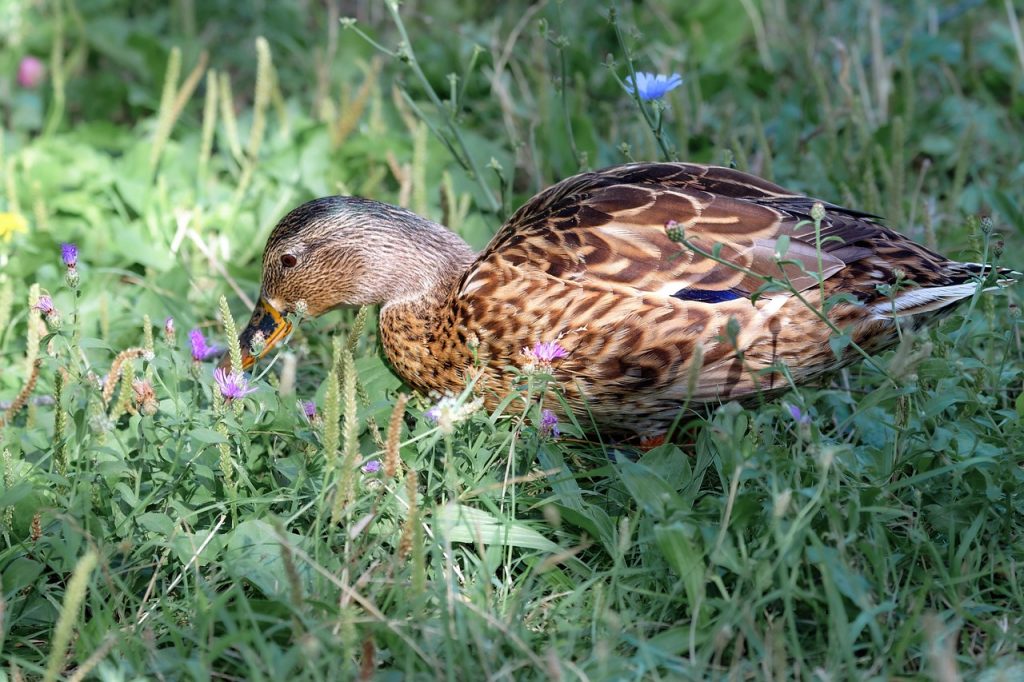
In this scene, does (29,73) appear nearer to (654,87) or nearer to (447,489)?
(654,87)

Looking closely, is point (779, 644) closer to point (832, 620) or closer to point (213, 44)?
point (832, 620)

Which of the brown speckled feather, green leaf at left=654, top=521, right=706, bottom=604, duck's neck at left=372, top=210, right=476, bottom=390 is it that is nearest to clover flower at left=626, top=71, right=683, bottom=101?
the brown speckled feather

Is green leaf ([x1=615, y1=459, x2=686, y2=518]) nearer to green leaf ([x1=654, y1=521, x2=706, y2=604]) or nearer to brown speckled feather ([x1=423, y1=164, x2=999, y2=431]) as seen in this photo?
green leaf ([x1=654, y1=521, x2=706, y2=604])

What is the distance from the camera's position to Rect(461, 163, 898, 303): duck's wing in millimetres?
3334

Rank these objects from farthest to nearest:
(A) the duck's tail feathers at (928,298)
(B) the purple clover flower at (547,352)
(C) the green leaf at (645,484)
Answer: (A) the duck's tail feathers at (928,298) → (B) the purple clover flower at (547,352) → (C) the green leaf at (645,484)

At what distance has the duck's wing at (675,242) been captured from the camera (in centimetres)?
333

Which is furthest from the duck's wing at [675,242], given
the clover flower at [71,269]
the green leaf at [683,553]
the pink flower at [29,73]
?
the pink flower at [29,73]

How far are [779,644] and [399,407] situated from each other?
0.91 meters

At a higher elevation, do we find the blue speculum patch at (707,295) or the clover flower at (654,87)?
the clover flower at (654,87)

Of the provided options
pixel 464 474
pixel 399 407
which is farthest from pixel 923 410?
pixel 399 407

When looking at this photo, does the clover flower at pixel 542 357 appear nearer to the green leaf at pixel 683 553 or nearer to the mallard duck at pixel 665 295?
the mallard duck at pixel 665 295

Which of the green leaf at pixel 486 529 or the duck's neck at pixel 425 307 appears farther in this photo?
the duck's neck at pixel 425 307

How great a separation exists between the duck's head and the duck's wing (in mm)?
366

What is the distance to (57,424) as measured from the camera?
305cm
